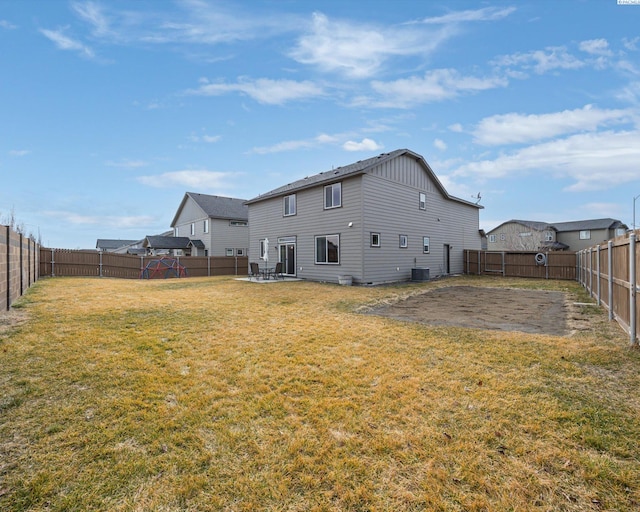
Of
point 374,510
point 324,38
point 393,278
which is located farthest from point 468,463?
point 393,278

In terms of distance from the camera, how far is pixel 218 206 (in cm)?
2912

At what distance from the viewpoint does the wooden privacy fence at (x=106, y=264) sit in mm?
16516

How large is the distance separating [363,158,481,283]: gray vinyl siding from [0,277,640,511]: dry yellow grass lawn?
31.7 ft

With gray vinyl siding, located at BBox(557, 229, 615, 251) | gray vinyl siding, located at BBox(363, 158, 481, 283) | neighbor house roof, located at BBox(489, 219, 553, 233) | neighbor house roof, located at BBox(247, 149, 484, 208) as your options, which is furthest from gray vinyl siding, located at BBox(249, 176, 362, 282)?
gray vinyl siding, located at BBox(557, 229, 615, 251)

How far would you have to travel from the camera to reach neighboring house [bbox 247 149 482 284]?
14.0 metres

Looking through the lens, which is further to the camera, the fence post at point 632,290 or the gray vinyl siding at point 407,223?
the gray vinyl siding at point 407,223

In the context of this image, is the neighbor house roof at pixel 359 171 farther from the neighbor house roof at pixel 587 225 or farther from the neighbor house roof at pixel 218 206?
the neighbor house roof at pixel 587 225

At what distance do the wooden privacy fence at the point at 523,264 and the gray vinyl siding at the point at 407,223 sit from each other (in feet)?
3.12

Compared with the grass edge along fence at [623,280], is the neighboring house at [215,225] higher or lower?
higher

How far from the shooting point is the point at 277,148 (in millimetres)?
19344

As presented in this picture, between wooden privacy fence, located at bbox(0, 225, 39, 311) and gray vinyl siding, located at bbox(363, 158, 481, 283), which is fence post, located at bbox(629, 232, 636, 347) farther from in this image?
wooden privacy fence, located at bbox(0, 225, 39, 311)

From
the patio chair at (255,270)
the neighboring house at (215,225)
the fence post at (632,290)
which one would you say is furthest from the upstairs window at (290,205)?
the fence post at (632,290)

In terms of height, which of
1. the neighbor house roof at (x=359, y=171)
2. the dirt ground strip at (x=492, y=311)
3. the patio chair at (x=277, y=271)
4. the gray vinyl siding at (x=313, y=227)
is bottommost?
the dirt ground strip at (x=492, y=311)

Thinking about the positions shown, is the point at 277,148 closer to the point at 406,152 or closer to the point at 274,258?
the point at 274,258
